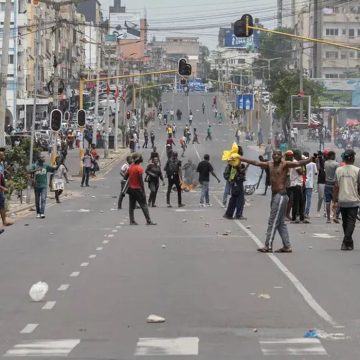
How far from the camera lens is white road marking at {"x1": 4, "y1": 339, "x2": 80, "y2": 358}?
10.6m

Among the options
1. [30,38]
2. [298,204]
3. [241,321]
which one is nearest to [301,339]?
[241,321]

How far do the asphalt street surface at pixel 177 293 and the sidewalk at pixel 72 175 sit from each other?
29.0 feet

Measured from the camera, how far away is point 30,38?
119m

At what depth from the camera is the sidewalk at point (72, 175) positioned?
124 feet

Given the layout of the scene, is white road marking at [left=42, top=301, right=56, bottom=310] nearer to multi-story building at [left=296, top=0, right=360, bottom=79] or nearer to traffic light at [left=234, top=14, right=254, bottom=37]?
traffic light at [left=234, top=14, right=254, bottom=37]

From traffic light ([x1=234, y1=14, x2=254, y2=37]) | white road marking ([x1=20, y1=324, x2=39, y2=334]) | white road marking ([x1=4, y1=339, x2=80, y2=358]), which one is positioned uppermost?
traffic light ([x1=234, y1=14, x2=254, y2=37])

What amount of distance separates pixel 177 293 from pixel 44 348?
175 inches

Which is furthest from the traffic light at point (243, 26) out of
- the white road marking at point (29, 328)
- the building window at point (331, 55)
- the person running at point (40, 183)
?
the building window at point (331, 55)

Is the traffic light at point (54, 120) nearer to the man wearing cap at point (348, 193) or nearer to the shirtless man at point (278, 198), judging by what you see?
the shirtless man at point (278, 198)

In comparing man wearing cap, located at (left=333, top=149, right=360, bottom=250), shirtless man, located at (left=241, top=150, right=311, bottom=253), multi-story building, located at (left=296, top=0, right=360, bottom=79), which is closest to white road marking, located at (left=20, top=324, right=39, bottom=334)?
shirtless man, located at (left=241, top=150, right=311, bottom=253)

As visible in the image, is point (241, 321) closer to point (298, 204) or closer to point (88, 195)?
point (298, 204)

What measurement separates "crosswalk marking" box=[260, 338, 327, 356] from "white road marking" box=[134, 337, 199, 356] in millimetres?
667

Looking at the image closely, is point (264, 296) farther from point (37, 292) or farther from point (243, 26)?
point (243, 26)

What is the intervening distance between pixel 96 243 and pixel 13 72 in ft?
Answer: 289
